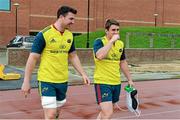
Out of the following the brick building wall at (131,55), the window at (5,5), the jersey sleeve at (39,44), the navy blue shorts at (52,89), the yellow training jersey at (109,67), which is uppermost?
the window at (5,5)

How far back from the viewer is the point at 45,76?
5219 mm

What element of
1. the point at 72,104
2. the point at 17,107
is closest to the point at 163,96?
the point at 72,104

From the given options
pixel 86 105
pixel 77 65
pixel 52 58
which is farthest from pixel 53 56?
pixel 86 105

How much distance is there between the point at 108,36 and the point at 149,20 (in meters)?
57.8

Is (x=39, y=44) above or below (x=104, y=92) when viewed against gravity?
above

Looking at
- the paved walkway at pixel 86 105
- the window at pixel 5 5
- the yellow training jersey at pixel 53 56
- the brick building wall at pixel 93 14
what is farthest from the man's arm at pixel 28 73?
the window at pixel 5 5

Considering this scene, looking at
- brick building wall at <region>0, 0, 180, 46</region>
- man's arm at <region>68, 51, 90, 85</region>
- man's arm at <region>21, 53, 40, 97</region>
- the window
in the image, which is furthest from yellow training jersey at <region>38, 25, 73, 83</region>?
the window

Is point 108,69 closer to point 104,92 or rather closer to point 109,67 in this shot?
point 109,67

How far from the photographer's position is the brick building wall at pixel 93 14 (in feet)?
164

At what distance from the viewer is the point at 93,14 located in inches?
2239

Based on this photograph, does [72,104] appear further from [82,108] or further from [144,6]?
[144,6]

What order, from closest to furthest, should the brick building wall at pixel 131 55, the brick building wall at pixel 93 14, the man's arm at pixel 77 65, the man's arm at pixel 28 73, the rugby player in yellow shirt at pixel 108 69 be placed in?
1. the man's arm at pixel 28 73
2. the man's arm at pixel 77 65
3. the rugby player in yellow shirt at pixel 108 69
4. the brick building wall at pixel 131 55
5. the brick building wall at pixel 93 14

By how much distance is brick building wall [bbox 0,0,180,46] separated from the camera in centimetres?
4991

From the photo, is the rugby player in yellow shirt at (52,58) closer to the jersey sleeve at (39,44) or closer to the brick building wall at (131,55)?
the jersey sleeve at (39,44)
